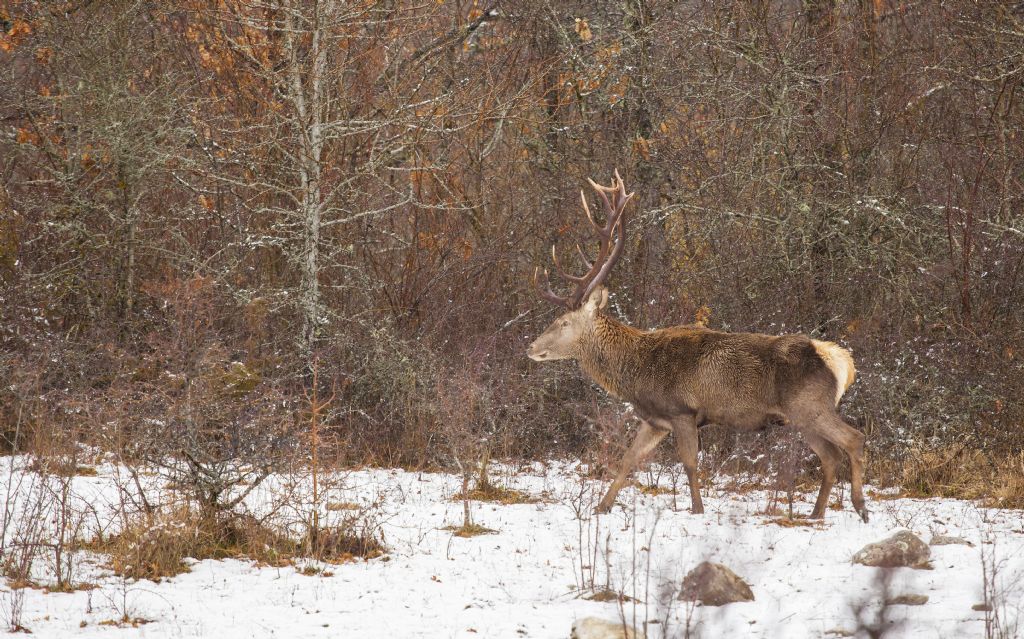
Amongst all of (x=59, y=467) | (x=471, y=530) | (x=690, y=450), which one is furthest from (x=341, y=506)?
(x=690, y=450)

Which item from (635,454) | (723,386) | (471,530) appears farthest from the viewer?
(635,454)

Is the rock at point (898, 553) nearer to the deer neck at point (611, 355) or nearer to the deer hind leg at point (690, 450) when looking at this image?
the deer hind leg at point (690, 450)

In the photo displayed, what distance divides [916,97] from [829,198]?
1.44 m

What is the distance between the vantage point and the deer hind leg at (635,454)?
328 inches

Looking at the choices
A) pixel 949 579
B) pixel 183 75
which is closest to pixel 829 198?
pixel 949 579

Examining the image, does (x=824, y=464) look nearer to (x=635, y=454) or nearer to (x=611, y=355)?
(x=635, y=454)

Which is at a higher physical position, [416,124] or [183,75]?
[183,75]

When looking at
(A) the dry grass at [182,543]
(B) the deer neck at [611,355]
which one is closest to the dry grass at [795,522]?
(B) the deer neck at [611,355]

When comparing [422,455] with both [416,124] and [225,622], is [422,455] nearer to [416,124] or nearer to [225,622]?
[416,124]

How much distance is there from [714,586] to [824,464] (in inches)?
105

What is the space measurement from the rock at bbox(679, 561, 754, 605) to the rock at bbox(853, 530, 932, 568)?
1.00 m

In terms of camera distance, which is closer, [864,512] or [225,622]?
[225,622]

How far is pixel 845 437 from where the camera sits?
7.99m

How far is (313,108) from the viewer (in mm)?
10781
